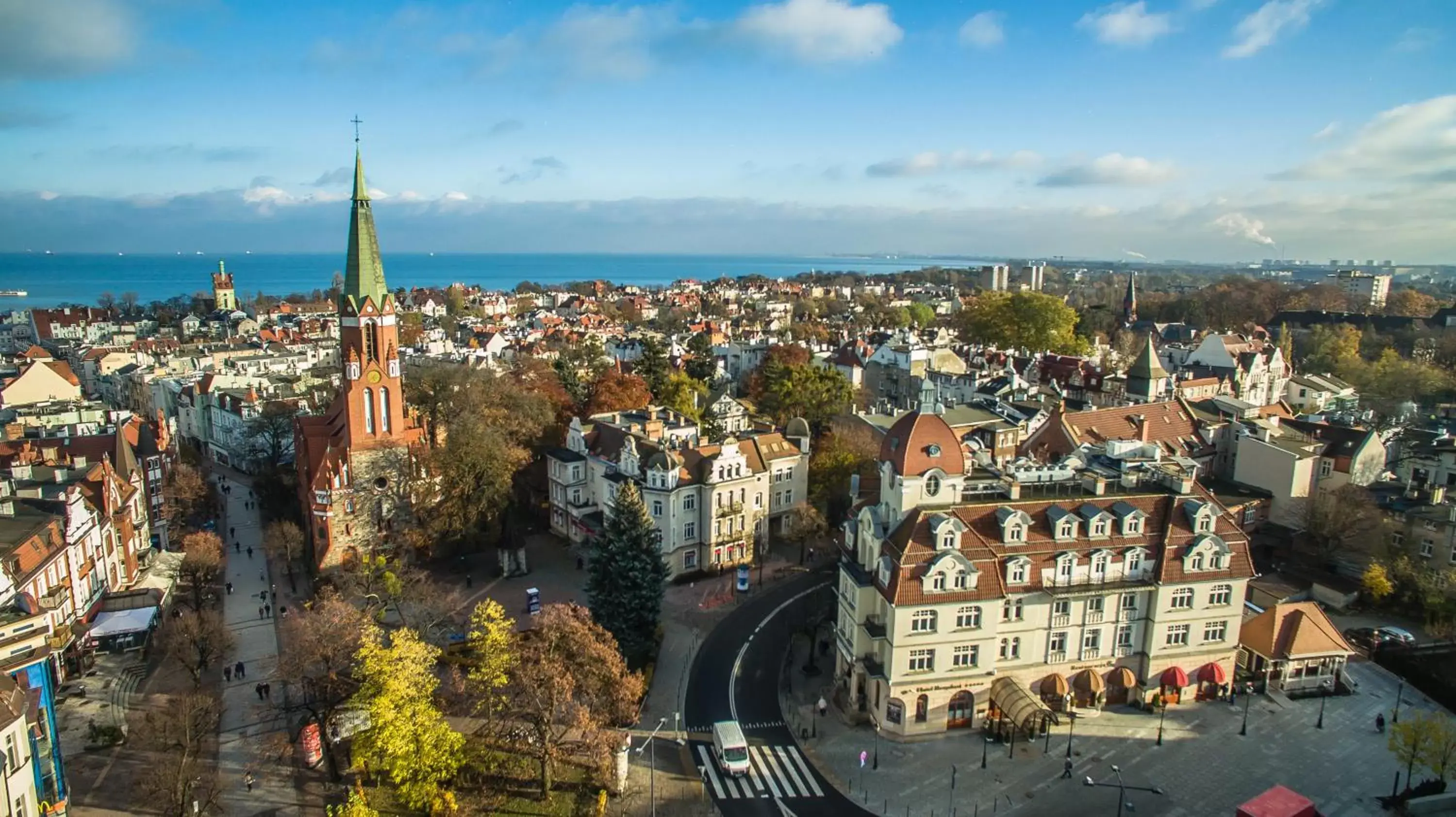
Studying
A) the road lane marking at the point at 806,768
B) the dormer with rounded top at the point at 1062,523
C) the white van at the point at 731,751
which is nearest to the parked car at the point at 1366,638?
the dormer with rounded top at the point at 1062,523

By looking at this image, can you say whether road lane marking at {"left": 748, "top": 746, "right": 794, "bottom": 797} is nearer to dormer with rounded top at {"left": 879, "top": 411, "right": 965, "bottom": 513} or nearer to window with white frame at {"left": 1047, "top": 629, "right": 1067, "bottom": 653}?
dormer with rounded top at {"left": 879, "top": 411, "right": 965, "bottom": 513}

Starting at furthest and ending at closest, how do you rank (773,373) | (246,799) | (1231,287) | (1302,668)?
(1231,287) < (773,373) < (1302,668) < (246,799)

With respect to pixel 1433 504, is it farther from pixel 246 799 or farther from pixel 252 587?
pixel 252 587

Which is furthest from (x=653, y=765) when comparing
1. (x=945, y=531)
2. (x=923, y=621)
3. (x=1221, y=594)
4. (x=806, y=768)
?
(x=1221, y=594)

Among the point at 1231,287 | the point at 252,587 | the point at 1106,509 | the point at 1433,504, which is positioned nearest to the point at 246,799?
the point at 252,587

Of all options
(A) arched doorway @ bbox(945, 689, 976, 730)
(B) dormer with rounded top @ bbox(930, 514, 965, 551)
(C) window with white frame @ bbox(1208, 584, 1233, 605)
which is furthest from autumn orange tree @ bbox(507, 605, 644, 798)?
(C) window with white frame @ bbox(1208, 584, 1233, 605)

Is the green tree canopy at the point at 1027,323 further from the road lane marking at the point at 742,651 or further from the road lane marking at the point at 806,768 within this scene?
the road lane marking at the point at 806,768

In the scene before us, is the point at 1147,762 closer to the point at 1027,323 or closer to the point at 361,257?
the point at 361,257
